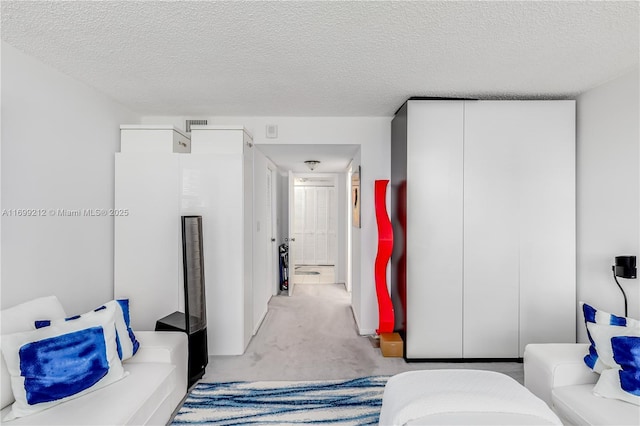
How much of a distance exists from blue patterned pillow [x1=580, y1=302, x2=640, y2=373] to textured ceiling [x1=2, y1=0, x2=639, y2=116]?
1714mm

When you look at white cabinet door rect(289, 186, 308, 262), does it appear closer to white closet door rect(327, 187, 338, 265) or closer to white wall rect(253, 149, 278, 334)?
white closet door rect(327, 187, 338, 265)

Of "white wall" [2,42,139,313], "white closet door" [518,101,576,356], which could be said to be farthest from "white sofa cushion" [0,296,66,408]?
"white closet door" [518,101,576,356]

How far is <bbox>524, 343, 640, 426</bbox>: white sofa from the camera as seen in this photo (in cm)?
173

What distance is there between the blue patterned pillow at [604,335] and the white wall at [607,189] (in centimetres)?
73

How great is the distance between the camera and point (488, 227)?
321cm

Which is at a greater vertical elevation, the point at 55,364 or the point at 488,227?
the point at 488,227

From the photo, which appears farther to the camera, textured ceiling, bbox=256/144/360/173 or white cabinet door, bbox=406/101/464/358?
textured ceiling, bbox=256/144/360/173

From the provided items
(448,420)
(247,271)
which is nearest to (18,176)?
(247,271)

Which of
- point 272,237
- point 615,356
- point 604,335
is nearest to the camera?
point 615,356

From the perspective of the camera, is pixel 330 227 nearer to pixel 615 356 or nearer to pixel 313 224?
pixel 313 224

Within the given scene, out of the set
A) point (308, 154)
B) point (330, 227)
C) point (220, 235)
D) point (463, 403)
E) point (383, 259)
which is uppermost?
point (308, 154)

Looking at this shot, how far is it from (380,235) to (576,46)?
2012 mm

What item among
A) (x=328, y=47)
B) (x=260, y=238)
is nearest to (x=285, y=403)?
(x=260, y=238)

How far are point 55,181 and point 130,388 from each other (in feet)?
5.33
